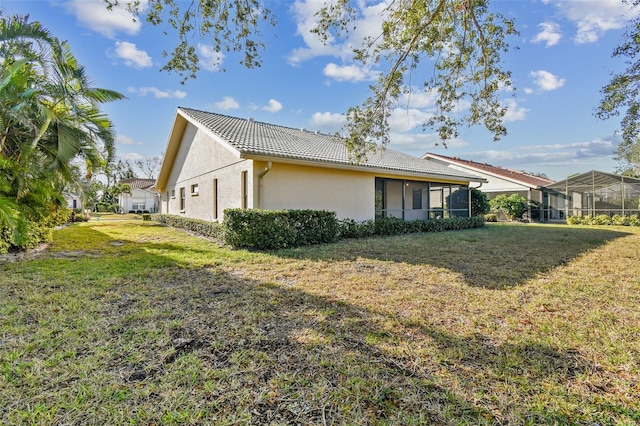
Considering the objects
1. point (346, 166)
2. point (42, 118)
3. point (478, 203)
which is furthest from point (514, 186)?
point (42, 118)

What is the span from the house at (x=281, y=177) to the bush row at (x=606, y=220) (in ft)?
27.5

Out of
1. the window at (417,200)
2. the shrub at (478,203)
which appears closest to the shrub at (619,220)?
the shrub at (478,203)

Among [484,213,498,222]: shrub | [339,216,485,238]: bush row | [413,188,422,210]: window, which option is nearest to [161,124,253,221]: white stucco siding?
[339,216,485,238]: bush row

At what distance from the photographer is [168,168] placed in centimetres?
1923

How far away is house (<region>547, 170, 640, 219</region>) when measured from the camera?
18.4m

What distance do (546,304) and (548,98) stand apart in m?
7.90

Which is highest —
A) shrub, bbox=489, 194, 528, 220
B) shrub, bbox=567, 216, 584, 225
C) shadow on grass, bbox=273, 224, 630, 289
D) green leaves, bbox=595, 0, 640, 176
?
green leaves, bbox=595, 0, 640, 176

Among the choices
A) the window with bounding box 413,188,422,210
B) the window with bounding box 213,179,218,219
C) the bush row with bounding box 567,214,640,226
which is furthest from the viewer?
the bush row with bounding box 567,214,640,226

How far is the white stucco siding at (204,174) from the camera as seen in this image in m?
10.7

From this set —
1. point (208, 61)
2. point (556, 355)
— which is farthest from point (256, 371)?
point (208, 61)

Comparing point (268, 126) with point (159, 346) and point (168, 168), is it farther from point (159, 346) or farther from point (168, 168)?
point (159, 346)

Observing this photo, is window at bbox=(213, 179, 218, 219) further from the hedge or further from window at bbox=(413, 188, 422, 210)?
window at bbox=(413, 188, 422, 210)

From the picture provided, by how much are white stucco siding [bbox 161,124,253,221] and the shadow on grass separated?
3620 millimetres

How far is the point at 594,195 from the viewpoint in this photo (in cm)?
1975
